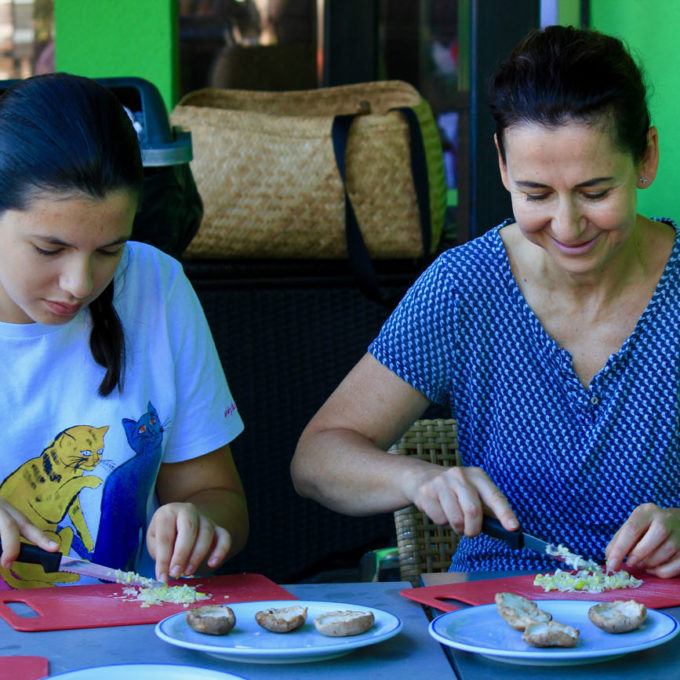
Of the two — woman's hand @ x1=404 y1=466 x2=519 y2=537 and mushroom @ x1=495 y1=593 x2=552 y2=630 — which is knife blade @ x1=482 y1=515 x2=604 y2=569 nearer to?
woman's hand @ x1=404 y1=466 x2=519 y2=537

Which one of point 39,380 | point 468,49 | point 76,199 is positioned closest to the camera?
point 76,199

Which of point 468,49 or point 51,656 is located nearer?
point 51,656

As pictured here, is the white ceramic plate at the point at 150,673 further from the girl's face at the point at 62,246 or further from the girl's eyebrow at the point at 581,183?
the girl's eyebrow at the point at 581,183

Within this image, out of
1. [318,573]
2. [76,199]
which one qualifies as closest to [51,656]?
[76,199]

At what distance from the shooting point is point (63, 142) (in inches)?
54.4

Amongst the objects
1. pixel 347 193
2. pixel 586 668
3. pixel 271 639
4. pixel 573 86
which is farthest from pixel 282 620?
pixel 347 193

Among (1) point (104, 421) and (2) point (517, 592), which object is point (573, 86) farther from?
(1) point (104, 421)

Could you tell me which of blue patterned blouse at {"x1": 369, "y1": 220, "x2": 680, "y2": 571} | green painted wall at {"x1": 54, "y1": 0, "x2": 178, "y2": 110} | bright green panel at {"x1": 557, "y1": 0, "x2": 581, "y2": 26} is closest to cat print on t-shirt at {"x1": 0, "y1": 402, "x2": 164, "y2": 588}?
blue patterned blouse at {"x1": 369, "y1": 220, "x2": 680, "y2": 571}

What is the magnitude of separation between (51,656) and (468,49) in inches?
96.7

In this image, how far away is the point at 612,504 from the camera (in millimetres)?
1611

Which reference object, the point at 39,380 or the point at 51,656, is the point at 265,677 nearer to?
the point at 51,656

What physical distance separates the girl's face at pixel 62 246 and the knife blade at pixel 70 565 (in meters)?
0.32

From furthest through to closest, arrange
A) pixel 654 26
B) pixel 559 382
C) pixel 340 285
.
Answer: pixel 340 285 < pixel 654 26 < pixel 559 382

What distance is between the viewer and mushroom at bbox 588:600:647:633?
3.36ft
